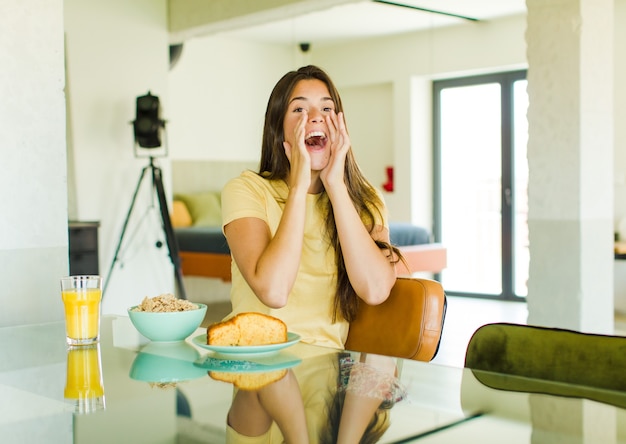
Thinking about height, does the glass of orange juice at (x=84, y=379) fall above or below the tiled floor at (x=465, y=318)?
above

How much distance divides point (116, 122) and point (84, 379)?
16.8ft

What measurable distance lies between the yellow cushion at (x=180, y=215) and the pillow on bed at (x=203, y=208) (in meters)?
0.06

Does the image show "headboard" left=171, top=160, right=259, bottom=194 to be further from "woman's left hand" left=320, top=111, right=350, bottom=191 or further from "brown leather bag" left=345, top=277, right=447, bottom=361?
"brown leather bag" left=345, top=277, right=447, bottom=361

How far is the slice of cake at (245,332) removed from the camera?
1.35 meters

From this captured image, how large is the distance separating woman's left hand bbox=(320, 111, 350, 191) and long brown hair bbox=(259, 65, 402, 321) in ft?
0.21

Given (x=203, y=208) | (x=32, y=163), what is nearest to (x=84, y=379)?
(x=32, y=163)

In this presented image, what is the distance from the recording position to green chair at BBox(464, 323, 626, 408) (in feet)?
3.77

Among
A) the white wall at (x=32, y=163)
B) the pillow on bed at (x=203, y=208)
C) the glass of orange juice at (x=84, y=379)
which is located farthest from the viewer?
the pillow on bed at (x=203, y=208)

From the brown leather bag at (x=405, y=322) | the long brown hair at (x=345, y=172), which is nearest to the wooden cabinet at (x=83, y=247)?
the long brown hair at (x=345, y=172)

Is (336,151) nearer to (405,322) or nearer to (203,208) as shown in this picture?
(405,322)

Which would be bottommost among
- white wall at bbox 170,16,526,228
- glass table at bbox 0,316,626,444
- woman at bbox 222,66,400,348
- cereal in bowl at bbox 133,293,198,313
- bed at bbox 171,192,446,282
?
bed at bbox 171,192,446,282

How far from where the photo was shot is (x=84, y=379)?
127cm

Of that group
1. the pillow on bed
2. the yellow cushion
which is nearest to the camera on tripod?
the yellow cushion

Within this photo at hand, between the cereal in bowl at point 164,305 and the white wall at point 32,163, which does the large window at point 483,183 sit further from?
the cereal in bowl at point 164,305
